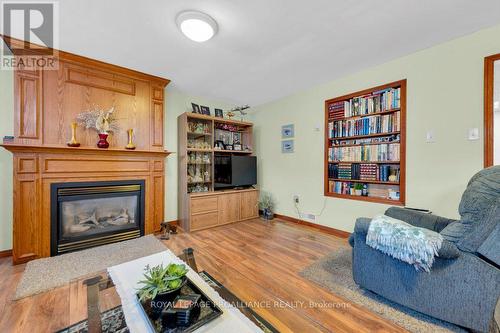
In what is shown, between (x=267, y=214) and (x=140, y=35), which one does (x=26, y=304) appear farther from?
(x=267, y=214)

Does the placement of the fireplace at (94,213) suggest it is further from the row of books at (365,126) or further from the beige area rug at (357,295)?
the row of books at (365,126)

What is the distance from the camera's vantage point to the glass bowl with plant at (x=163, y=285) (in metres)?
1.03

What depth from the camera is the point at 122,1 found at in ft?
5.33

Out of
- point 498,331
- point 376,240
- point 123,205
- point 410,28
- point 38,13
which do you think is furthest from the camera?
point 123,205

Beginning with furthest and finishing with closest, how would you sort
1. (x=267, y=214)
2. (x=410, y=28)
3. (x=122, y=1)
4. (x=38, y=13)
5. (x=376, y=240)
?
(x=267, y=214), (x=410, y=28), (x=38, y=13), (x=122, y=1), (x=376, y=240)

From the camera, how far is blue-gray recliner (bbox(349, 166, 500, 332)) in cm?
121

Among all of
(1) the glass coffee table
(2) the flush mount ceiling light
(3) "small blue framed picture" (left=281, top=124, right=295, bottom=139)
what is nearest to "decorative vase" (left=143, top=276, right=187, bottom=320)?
(1) the glass coffee table

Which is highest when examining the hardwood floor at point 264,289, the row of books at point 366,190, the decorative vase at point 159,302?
the row of books at point 366,190

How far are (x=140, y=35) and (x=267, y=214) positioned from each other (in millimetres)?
3358

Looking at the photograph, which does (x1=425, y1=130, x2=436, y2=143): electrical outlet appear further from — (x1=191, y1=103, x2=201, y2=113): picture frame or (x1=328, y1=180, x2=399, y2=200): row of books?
(x1=191, y1=103, x2=201, y2=113): picture frame

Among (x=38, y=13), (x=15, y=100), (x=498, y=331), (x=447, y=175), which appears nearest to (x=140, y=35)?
(x=38, y=13)

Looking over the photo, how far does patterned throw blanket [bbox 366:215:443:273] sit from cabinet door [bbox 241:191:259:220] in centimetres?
257

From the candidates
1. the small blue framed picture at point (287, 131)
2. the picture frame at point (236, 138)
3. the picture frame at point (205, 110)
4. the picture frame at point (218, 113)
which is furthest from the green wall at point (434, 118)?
the picture frame at point (205, 110)

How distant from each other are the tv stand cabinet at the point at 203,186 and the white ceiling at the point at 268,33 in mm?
984
